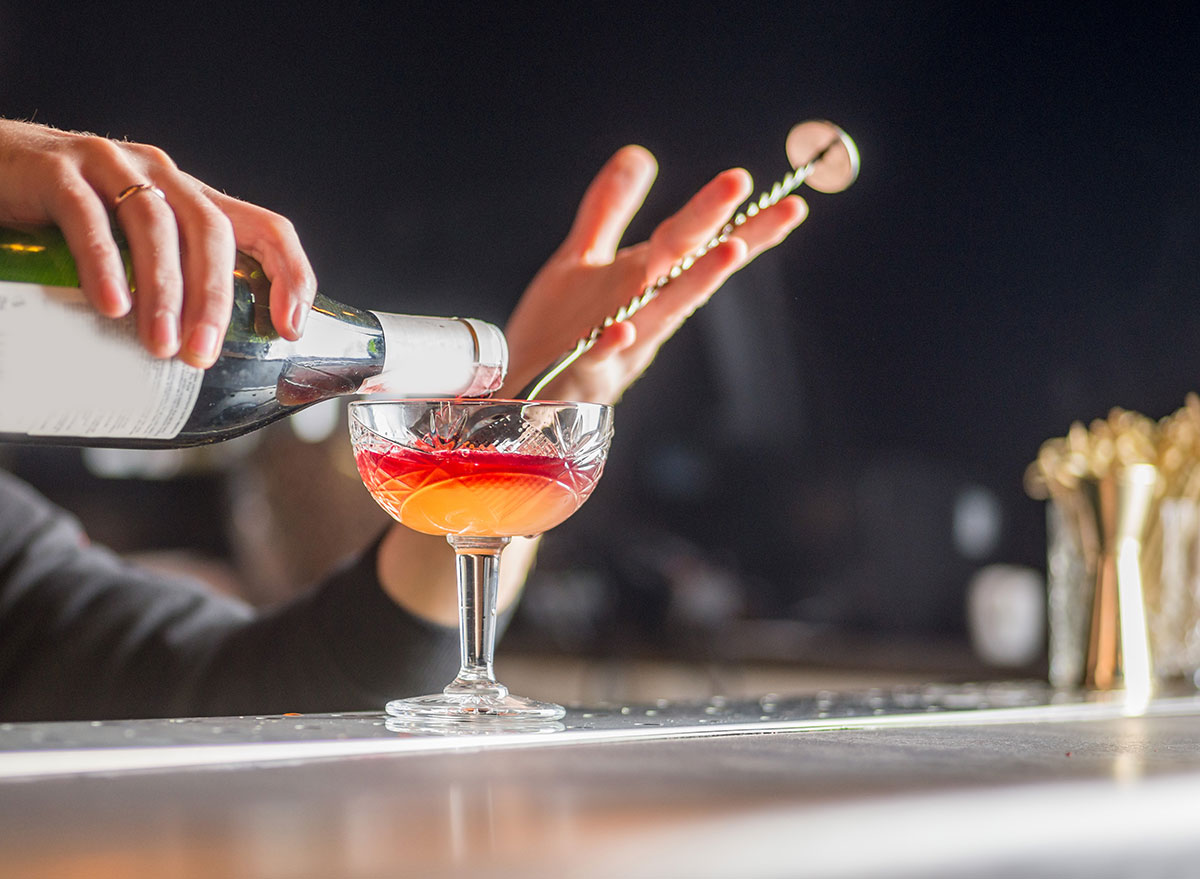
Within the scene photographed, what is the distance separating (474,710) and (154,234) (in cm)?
26

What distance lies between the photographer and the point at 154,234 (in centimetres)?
50

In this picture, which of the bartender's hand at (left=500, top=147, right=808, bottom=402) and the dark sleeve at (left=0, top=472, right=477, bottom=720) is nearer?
the bartender's hand at (left=500, top=147, right=808, bottom=402)

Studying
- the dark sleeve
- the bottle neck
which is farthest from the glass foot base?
the dark sleeve

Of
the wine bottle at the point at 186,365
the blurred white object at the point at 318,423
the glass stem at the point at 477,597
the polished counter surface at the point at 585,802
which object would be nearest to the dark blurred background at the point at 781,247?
the blurred white object at the point at 318,423

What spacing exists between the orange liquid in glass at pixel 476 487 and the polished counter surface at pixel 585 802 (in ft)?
0.36

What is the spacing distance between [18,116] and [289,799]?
613 millimetres

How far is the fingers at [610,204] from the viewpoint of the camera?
2.74ft

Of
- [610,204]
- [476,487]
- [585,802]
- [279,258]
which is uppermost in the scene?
[610,204]

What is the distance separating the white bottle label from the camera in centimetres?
50

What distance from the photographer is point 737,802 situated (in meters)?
0.35

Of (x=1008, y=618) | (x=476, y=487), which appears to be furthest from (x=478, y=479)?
(x=1008, y=618)

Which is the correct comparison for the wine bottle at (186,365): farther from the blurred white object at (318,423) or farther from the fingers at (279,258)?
the blurred white object at (318,423)

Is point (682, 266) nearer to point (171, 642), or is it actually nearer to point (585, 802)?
point (585, 802)

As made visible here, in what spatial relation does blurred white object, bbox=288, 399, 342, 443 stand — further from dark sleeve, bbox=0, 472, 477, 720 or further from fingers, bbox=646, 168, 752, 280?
fingers, bbox=646, 168, 752, 280
